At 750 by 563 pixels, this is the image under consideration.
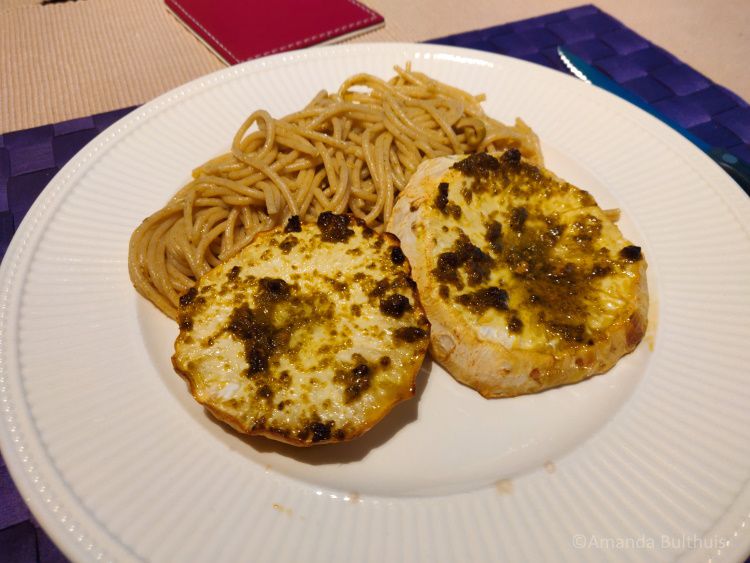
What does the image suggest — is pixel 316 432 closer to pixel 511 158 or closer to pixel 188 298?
pixel 188 298

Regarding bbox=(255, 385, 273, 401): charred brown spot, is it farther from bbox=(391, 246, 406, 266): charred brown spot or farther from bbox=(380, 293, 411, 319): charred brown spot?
bbox=(391, 246, 406, 266): charred brown spot

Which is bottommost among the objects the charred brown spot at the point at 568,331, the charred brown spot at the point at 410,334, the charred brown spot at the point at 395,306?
the charred brown spot at the point at 410,334

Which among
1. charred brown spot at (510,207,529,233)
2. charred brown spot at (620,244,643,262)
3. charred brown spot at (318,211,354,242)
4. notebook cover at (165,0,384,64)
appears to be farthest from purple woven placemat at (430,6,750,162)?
charred brown spot at (318,211,354,242)

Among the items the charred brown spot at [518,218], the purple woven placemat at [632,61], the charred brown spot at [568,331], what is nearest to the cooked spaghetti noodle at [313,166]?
the charred brown spot at [518,218]

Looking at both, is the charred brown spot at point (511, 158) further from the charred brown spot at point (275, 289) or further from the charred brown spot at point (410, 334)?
the charred brown spot at point (275, 289)

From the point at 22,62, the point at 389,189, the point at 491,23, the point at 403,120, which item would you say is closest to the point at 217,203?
the point at 389,189

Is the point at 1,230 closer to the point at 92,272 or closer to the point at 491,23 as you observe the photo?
the point at 92,272

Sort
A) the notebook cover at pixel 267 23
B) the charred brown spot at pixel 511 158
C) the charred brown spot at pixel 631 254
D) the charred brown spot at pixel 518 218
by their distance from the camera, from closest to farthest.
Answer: the charred brown spot at pixel 631 254 < the charred brown spot at pixel 518 218 < the charred brown spot at pixel 511 158 < the notebook cover at pixel 267 23
